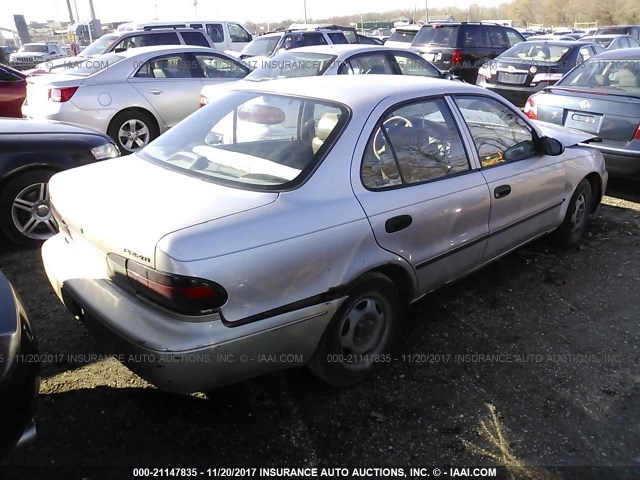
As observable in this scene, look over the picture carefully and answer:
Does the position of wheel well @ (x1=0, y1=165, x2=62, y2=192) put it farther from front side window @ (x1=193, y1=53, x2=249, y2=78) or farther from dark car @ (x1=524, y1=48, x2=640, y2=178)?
dark car @ (x1=524, y1=48, x2=640, y2=178)

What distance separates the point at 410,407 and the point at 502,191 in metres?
1.58

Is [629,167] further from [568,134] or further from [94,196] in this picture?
[94,196]

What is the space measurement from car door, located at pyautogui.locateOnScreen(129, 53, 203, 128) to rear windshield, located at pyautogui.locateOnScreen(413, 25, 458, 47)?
7.64 meters

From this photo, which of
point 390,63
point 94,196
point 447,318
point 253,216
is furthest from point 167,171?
point 390,63

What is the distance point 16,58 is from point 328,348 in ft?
88.3

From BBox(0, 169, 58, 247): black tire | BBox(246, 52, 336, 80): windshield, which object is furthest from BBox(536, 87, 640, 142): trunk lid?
BBox(0, 169, 58, 247): black tire

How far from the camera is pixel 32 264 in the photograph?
421 centimetres

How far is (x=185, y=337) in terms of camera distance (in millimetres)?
2119

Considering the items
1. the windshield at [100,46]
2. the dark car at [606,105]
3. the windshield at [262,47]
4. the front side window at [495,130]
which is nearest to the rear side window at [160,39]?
the windshield at [100,46]

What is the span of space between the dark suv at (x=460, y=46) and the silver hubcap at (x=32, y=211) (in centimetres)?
1078

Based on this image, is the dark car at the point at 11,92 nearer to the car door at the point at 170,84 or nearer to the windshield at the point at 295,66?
the car door at the point at 170,84

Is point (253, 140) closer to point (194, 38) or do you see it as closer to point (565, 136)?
point (565, 136)

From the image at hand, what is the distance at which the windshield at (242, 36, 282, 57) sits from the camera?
12.6 meters

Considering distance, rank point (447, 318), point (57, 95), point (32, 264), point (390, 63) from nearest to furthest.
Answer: point (447, 318), point (32, 264), point (57, 95), point (390, 63)
